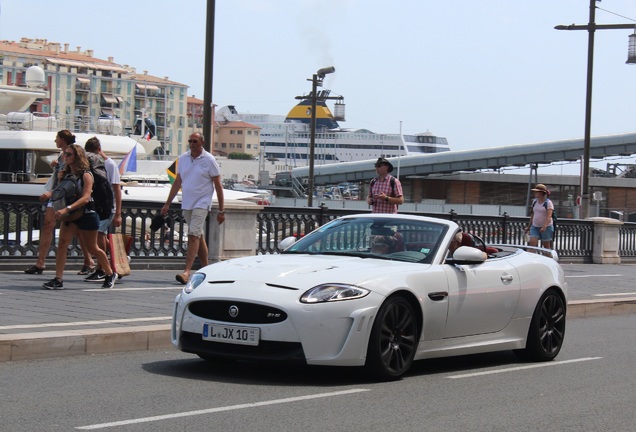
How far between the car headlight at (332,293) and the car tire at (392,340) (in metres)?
0.24

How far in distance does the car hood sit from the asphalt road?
2.48 ft

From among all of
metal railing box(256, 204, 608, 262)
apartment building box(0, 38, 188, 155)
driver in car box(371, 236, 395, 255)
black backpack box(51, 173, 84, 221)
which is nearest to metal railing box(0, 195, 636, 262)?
metal railing box(256, 204, 608, 262)

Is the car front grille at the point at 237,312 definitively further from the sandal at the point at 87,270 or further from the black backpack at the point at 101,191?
the sandal at the point at 87,270

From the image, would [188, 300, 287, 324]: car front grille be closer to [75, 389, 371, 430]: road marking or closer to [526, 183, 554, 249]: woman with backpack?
[75, 389, 371, 430]: road marking

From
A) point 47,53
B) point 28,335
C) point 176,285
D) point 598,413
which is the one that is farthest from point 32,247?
point 47,53

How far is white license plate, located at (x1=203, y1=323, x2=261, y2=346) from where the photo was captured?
7652mm

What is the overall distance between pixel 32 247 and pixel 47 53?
15392 cm

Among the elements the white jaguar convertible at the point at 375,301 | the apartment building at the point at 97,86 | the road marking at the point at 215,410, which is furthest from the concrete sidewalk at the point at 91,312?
the apartment building at the point at 97,86

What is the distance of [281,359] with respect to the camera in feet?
25.0

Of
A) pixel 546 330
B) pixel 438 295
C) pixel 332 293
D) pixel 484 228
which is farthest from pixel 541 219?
pixel 332 293

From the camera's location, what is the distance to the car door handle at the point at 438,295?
8.47 m

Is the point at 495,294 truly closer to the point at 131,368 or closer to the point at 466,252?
the point at 466,252

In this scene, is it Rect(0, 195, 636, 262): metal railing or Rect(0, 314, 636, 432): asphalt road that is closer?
Rect(0, 314, 636, 432): asphalt road

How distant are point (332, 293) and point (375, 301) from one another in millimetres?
335
